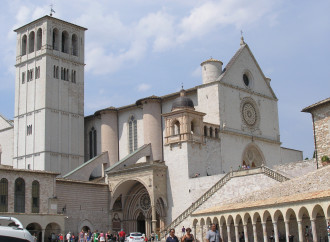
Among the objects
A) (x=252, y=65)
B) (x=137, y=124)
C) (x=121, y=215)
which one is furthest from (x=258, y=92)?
(x=121, y=215)

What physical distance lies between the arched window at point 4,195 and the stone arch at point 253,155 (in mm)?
20062

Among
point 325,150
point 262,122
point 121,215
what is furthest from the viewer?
point 262,122

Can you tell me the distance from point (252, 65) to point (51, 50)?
20069 millimetres

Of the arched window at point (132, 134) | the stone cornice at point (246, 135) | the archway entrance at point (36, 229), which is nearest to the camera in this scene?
the archway entrance at point (36, 229)

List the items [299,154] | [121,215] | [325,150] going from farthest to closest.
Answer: [299,154] → [121,215] → [325,150]

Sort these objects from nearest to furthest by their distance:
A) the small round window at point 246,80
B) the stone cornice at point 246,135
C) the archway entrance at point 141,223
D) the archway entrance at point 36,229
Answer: the archway entrance at point 36,229
the stone cornice at point 246,135
the archway entrance at point 141,223
the small round window at point 246,80

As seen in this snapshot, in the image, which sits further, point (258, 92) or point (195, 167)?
point (258, 92)

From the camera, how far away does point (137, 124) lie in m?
52.0

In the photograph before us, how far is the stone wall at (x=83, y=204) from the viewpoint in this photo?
42.4m

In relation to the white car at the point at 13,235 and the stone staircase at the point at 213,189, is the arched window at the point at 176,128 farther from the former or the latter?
the white car at the point at 13,235

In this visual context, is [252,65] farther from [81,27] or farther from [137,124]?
[81,27]

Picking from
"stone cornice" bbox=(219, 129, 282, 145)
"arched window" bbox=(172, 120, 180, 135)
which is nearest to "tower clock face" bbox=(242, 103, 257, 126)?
"stone cornice" bbox=(219, 129, 282, 145)

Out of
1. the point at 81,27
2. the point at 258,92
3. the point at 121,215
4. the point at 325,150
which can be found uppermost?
the point at 81,27

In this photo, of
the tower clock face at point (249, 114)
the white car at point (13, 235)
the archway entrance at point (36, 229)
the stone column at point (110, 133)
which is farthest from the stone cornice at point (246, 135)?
the white car at point (13, 235)
